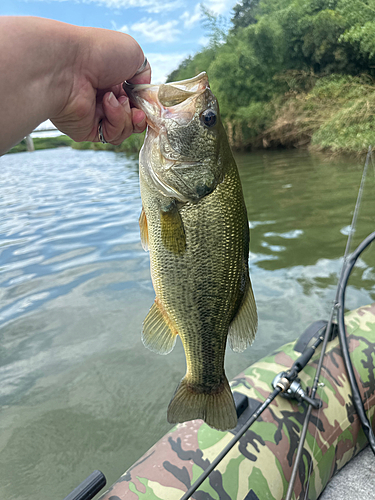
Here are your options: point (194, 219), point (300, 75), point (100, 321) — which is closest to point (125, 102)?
point (194, 219)

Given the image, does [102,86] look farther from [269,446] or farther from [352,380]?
[352,380]

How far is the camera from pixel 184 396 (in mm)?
1519

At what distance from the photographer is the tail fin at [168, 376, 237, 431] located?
4.79ft

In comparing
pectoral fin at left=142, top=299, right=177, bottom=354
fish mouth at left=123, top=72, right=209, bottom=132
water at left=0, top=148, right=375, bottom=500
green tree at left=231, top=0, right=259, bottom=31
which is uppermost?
green tree at left=231, top=0, right=259, bottom=31

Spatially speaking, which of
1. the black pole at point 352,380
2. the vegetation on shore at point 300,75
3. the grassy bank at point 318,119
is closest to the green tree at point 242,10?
the vegetation on shore at point 300,75

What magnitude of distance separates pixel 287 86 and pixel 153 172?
84.2ft

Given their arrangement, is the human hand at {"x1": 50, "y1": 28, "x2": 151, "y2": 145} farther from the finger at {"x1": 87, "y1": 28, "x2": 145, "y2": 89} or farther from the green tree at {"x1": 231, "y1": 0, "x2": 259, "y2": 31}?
the green tree at {"x1": 231, "y1": 0, "x2": 259, "y2": 31}

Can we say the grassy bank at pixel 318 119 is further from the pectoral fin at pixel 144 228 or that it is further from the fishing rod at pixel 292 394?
the pectoral fin at pixel 144 228

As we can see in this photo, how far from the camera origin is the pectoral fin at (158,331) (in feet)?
4.83

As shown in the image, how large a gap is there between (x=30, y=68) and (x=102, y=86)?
39 centimetres

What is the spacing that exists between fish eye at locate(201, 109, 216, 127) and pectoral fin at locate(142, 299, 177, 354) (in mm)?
707

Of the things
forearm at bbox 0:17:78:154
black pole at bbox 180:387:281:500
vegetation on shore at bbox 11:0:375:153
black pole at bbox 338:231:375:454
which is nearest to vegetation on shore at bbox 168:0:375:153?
vegetation on shore at bbox 11:0:375:153

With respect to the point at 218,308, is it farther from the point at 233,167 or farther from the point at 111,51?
the point at 111,51

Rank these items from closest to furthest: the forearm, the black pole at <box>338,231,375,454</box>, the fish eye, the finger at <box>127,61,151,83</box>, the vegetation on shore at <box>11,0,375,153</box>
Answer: the forearm, the fish eye, the finger at <box>127,61,151,83</box>, the black pole at <box>338,231,375,454</box>, the vegetation on shore at <box>11,0,375,153</box>
